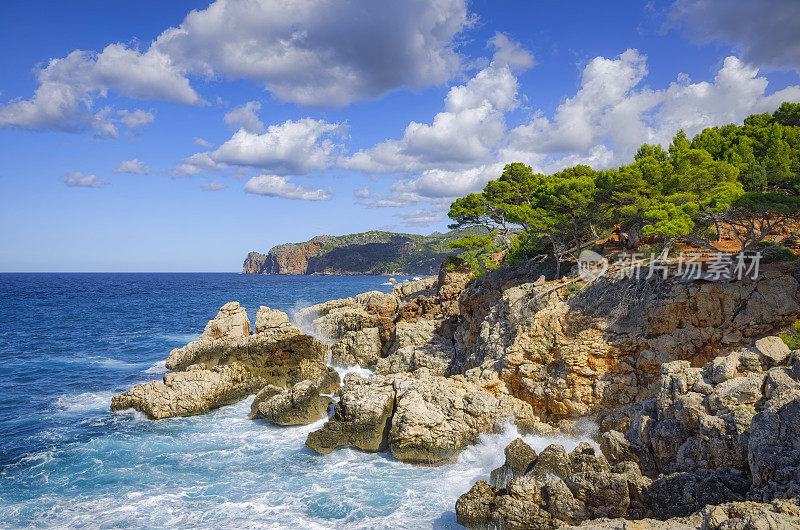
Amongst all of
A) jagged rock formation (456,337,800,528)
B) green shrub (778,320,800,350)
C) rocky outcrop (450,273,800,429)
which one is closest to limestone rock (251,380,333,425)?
rocky outcrop (450,273,800,429)

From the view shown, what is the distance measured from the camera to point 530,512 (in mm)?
10688

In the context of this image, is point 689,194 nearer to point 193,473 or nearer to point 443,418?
point 443,418

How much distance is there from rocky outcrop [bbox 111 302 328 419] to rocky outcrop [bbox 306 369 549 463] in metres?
7.72

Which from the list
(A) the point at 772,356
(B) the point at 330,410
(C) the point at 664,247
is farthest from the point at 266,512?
(C) the point at 664,247

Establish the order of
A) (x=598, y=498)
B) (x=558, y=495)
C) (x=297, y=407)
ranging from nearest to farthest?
1. (x=598, y=498)
2. (x=558, y=495)
3. (x=297, y=407)

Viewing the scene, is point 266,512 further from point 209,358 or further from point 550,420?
point 209,358

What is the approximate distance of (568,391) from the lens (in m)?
17.3

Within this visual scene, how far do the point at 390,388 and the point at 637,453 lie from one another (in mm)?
9964

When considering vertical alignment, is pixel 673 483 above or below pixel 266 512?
above

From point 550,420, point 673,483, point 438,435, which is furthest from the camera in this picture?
point 550,420

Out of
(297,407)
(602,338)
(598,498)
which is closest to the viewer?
(598,498)

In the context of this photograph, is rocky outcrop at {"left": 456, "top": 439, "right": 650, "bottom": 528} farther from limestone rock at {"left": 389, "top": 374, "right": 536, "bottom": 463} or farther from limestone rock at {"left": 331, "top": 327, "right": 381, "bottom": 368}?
limestone rock at {"left": 331, "top": 327, "right": 381, "bottom": 368}

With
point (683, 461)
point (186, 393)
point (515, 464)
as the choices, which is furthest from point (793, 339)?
point (186, 393)

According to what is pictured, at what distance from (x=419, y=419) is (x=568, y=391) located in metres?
6.25
